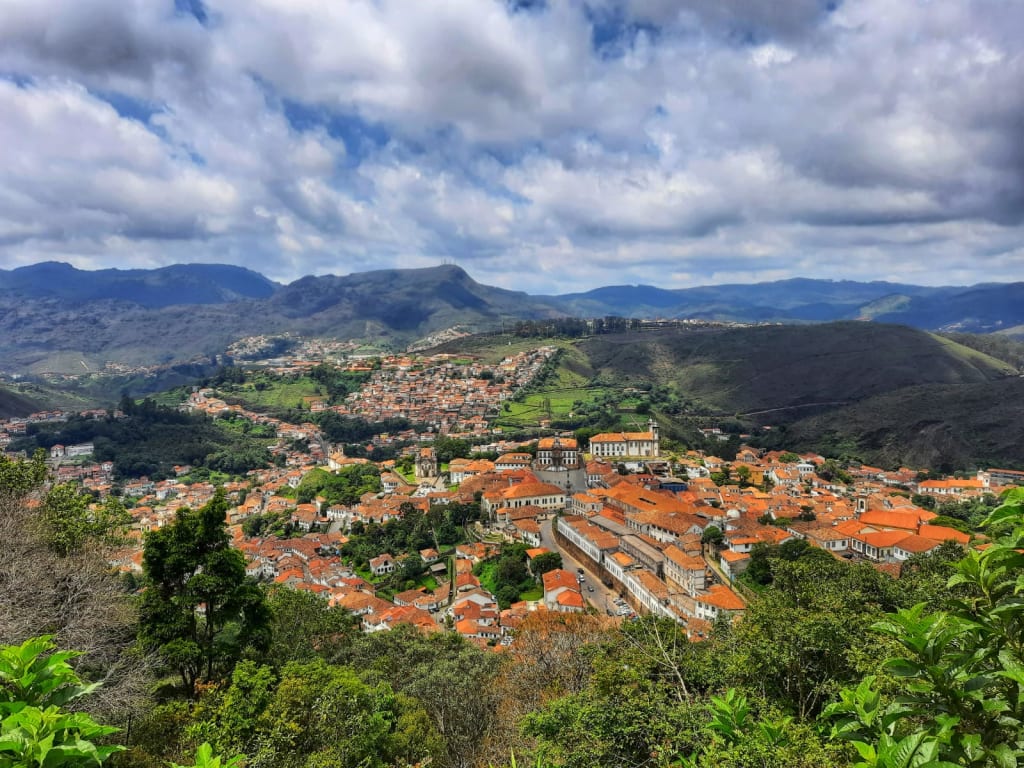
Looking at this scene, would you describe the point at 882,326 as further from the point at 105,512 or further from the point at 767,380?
the point at 105,512

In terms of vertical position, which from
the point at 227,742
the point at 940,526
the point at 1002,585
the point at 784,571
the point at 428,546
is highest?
the point at 1002,585

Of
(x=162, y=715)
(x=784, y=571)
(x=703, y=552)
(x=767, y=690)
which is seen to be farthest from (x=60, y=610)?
(x=703, y=552)

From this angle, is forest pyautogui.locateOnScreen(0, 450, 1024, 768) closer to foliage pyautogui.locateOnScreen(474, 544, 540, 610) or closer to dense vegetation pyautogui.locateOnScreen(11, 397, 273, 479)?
foliage pyautogui.locateOnScreen(474, 544, 540, 610)

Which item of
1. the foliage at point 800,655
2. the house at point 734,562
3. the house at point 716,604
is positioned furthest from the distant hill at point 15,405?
the foliage at point 800,655

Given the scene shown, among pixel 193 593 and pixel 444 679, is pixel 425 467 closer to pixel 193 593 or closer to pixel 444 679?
pixel 444 679

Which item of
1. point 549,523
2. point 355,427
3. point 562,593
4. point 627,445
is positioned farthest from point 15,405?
point 562,593

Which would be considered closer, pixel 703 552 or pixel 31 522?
pixel 31 522
